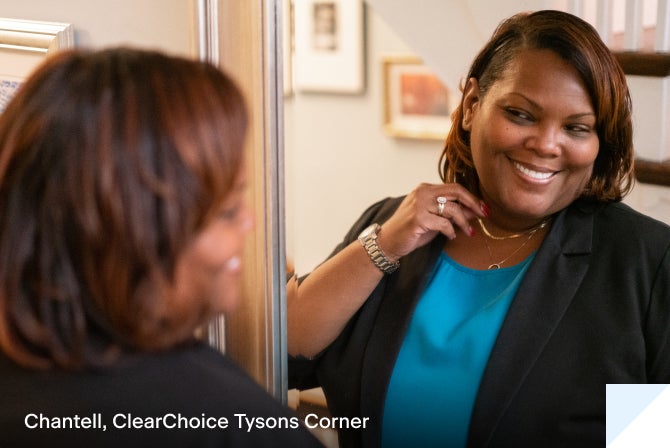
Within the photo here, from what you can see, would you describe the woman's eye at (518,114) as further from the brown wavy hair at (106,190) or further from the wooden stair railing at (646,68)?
the brown wavy hair at (106,190)

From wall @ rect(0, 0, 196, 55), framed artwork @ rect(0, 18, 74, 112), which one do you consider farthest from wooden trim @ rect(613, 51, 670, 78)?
framed artwork @ rect(0, 18, 74, 112)

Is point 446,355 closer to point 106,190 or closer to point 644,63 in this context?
point 644,63

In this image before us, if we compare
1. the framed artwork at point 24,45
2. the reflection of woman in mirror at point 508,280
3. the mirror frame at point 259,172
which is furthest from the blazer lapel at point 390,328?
the framed artwork at point 24,45

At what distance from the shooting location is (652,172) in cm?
100

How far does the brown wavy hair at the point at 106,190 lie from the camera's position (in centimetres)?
59

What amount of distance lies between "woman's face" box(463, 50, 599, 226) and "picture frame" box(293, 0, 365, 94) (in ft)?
0.48

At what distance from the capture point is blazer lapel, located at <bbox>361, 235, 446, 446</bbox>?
1.07m

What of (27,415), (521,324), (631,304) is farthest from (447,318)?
(27,415)

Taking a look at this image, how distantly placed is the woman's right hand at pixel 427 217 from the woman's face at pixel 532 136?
0.03 m

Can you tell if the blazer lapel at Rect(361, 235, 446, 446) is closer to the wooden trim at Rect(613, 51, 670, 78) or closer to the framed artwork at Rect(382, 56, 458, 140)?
the framed artwork at Rect(382, 56, 458, 140)

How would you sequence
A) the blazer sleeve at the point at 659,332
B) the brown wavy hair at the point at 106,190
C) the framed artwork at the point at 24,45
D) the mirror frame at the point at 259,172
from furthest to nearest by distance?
1. the framed artwork at the point at 24,45
2. the mirror frame at the point at 259,172
3. the blazer sleeve at the point at 659,332
4. the brown wavy hair at the point at 106,190

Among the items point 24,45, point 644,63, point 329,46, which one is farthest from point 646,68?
point 24,45

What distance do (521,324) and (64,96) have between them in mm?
582

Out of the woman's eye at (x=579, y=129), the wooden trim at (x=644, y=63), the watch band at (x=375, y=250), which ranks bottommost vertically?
the watch band at (x=375, y=250)
